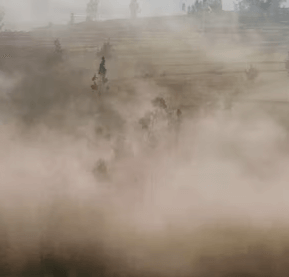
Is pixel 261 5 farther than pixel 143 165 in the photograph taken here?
Yes

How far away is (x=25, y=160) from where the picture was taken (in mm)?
17594

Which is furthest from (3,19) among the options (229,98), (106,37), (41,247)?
(41,247)

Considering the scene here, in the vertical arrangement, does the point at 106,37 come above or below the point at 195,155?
above

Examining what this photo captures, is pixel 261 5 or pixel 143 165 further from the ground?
pixel 261 5

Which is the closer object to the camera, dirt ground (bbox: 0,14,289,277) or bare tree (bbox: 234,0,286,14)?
dirt ground (bbox: 0,14,289,277)

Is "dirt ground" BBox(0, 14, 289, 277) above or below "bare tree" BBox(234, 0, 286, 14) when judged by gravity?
below

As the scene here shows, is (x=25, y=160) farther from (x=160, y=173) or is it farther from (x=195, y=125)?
(x=195, y=125)

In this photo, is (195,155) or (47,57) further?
(47,57)

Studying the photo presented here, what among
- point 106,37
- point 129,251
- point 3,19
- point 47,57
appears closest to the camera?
point 129,251

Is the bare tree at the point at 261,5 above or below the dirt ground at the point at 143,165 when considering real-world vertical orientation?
above

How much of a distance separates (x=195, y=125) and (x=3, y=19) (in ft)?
171

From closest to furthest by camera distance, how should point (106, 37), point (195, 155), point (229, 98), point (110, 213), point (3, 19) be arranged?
point (110, 213), point (195, 155), point (229, 98), point (106, 37), point (3, 19)

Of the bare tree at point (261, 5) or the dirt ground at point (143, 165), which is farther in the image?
the bare tree at point (261, 5)

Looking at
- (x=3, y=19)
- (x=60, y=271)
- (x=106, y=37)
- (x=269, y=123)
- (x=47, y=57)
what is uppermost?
(x=3, y=19)
